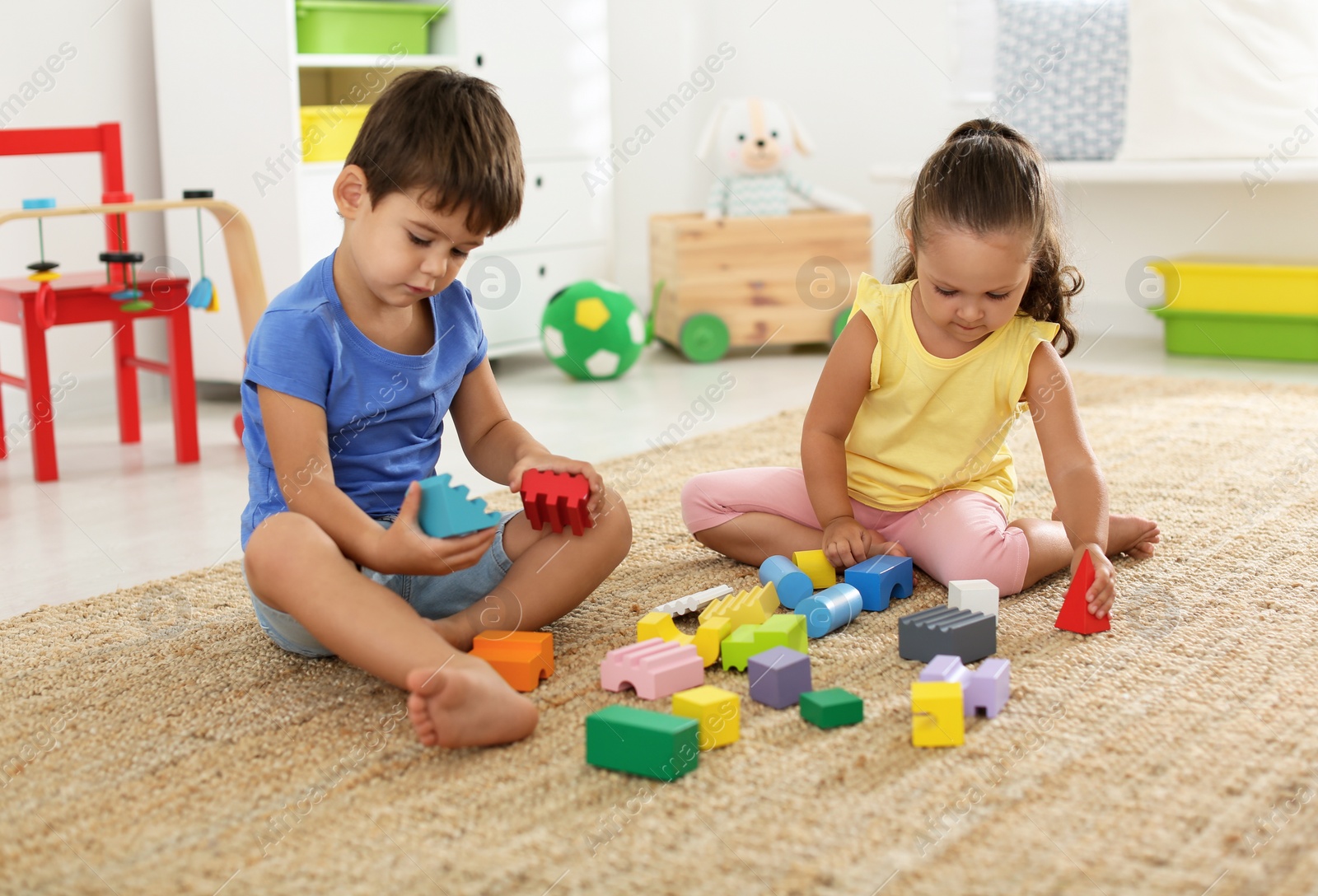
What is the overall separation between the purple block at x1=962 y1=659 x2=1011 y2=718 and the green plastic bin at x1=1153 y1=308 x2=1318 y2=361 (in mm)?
1777

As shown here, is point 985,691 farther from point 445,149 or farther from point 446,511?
point 445,149

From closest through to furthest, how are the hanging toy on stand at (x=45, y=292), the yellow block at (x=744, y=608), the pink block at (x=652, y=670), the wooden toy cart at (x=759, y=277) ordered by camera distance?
1. the pink block at (x=652, y=670)
2. the yellow block at (x=744, y=608)
3. the hanging toy on stand at (x=45, y=292)
4. the wooden toy cart at (x=759, y=277)

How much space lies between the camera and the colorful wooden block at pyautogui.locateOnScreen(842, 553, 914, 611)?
1050 mm

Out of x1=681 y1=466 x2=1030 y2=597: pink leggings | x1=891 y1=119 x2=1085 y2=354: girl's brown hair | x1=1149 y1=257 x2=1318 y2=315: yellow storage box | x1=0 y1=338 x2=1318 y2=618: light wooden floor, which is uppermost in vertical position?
x1=891 y1=119 x2=1085 y2=354: girl's brown hair

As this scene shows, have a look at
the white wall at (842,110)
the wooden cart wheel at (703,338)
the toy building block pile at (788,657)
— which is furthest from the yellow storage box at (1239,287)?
the toy building block pile at (788,657)

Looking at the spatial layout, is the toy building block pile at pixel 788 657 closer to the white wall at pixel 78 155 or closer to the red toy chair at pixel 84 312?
the red toy chair at pixel 84 312

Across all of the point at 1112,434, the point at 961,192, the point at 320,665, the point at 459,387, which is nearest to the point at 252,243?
the point at 459,387

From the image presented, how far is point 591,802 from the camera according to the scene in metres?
0.71

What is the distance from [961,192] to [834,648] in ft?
1.24

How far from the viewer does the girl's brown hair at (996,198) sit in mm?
1001

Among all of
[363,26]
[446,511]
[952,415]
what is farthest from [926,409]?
[363,26]

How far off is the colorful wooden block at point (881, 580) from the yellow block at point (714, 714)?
289mm

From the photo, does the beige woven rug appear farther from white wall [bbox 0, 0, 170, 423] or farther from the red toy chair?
white wall [bbox 0, 0, 170, 423]

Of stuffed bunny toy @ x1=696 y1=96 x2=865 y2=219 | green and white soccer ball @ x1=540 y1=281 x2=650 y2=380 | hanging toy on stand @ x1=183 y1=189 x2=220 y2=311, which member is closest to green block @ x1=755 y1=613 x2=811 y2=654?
hanging toy on stand @ x1=183 y1=189 x2=220 y2=311
